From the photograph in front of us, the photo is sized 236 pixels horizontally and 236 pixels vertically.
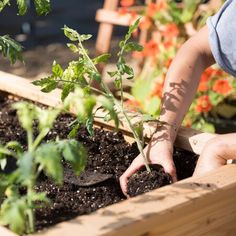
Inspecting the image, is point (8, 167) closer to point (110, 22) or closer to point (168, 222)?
point (168, 222)

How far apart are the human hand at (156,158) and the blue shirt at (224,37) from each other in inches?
A: 11.7

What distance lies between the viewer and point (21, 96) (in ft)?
8.48

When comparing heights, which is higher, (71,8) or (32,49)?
(71,8)

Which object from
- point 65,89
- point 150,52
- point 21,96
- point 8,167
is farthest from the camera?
point 150,52

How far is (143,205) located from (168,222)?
2.6 inches

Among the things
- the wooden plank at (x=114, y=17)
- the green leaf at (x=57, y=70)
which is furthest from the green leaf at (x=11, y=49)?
the wooden plank at (x=114, y=17)

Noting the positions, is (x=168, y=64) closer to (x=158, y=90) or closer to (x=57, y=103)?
(x=158, y=90)

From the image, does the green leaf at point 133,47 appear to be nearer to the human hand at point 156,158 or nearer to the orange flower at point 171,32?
the human hand at point 156,158

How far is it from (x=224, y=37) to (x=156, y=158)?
1.35 feet

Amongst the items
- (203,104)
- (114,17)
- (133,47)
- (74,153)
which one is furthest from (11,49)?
(114,17)

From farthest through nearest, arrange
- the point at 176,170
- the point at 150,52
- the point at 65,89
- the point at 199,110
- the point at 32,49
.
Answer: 1. the point at 32,49
2. the point at 150,52
3. the point at 199,110
4. the point at 176,170
5. the point at 65,89

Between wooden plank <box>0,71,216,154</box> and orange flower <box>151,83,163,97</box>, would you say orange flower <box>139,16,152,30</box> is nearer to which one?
orange flower <box>151,83,163,97</box>

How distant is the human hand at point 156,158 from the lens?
6.02 ft

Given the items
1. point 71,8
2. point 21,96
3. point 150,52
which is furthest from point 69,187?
point 71,8
